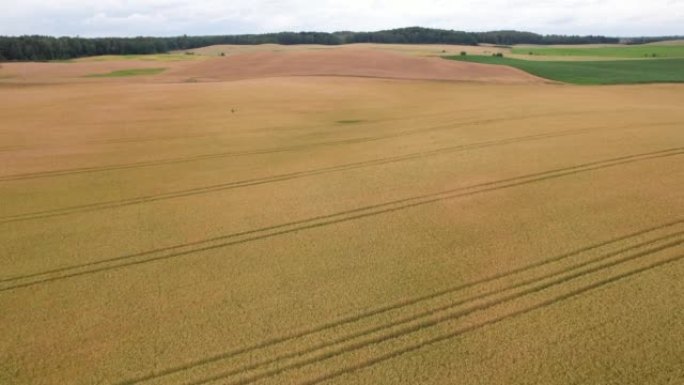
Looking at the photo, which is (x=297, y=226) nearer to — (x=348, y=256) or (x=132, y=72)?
(x=348, y=256)

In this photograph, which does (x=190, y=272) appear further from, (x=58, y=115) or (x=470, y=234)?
(x=58, y=115)

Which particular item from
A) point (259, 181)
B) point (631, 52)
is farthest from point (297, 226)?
point (631, 52)

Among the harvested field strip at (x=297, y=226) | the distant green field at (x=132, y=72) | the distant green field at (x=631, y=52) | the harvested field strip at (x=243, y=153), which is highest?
the distant green field at (x=631, y=52)

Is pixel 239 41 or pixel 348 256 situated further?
pixel 239 41

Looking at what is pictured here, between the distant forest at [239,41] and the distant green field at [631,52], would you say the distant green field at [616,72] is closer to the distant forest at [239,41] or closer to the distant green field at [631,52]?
the distant green field at [631,52]

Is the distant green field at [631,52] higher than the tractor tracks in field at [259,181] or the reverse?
higher

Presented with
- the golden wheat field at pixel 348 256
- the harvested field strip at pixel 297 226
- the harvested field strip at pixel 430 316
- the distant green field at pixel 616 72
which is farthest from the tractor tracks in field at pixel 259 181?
the distant green field at pixel 616 72
